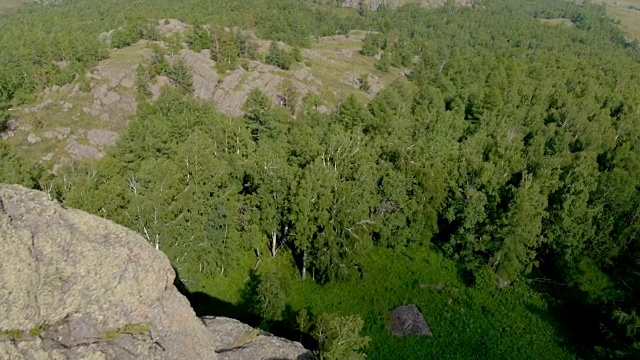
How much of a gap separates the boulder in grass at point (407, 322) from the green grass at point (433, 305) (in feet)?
2.64

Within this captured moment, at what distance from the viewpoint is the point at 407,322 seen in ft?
157

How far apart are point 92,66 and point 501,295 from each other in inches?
3803

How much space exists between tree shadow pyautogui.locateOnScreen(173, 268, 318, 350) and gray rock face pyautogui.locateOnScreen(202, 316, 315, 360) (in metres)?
17.5

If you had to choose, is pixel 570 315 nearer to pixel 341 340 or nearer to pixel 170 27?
pixel 341 340

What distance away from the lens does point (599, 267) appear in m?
59.7

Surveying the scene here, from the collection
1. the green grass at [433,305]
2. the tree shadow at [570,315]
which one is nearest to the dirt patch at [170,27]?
the green grass at [433,305]

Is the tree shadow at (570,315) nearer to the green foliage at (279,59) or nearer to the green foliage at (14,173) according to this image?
the green foliage at (14,173)

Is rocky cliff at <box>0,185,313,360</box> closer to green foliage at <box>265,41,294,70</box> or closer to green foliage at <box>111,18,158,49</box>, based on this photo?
green foliage at <box>265,41,294,70</box>

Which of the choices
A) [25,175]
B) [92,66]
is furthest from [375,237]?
[92,66]

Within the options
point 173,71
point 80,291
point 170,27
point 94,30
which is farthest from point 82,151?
point 80,291

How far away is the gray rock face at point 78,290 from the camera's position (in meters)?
15.4

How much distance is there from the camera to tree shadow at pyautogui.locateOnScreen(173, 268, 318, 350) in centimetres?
4325

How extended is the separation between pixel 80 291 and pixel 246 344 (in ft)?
32.0

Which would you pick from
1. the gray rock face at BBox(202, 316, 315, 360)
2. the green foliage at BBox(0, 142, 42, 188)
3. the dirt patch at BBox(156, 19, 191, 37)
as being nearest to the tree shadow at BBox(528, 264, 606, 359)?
the gray rock face at BBox(202, 316, 315, 360)
